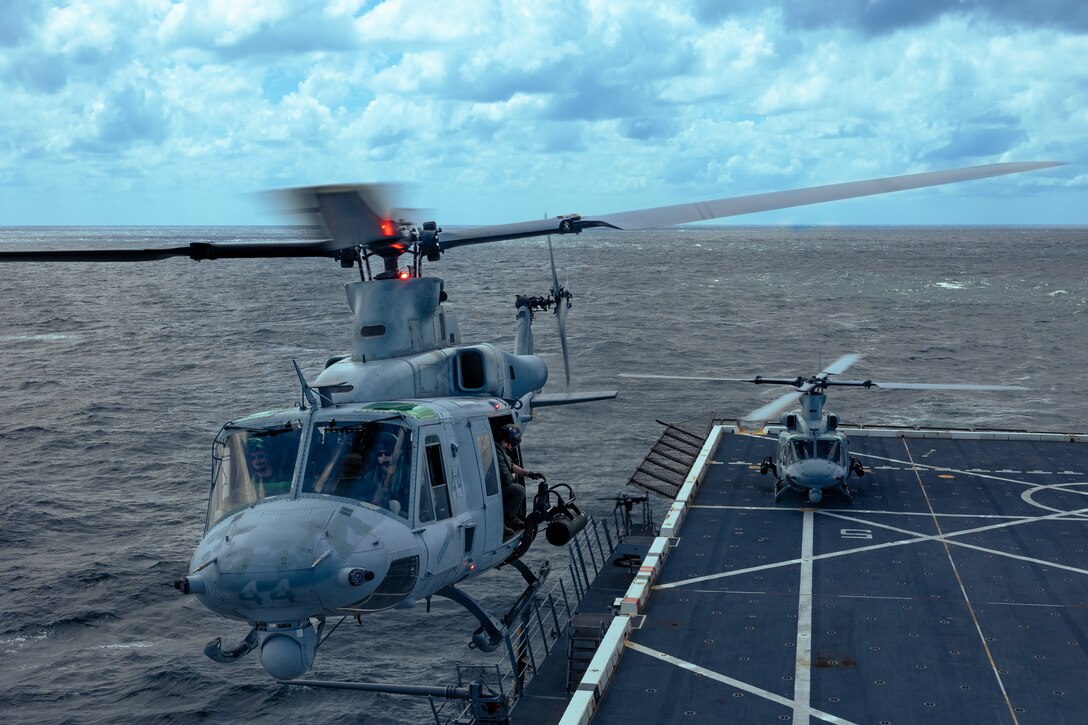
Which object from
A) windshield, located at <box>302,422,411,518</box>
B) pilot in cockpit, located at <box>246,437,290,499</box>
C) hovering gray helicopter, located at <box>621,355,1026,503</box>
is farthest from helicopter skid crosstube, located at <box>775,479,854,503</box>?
pilot in cockpit, located at <box>246,437,290,499</box>

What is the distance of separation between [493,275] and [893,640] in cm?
16679

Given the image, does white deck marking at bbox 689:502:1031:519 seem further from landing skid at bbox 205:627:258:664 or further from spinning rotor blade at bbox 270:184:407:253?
landing skid at bbox 205:627:258:664

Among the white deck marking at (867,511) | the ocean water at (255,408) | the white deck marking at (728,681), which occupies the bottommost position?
the ocean water at (255,408)

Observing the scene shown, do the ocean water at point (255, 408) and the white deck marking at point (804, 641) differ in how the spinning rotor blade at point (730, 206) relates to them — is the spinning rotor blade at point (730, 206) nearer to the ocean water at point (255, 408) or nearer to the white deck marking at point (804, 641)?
the ocean water at point (255, 408)

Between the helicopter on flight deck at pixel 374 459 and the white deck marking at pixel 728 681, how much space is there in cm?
378

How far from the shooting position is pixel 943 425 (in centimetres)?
5603

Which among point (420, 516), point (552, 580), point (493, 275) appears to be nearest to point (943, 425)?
point (552, 580)

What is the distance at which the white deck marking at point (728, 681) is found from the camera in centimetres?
1789

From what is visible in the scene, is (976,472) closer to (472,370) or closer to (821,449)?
(821,449)

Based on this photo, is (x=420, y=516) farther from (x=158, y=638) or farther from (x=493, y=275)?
(x=493, y=275)

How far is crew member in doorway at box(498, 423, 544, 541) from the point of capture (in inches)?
717

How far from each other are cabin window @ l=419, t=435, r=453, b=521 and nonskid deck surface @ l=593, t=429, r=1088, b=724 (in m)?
5.07

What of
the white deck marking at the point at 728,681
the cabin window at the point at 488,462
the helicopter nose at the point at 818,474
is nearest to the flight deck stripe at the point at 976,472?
the helicopter nose at the point at 818,474

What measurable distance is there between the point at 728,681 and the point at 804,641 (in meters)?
2.61
